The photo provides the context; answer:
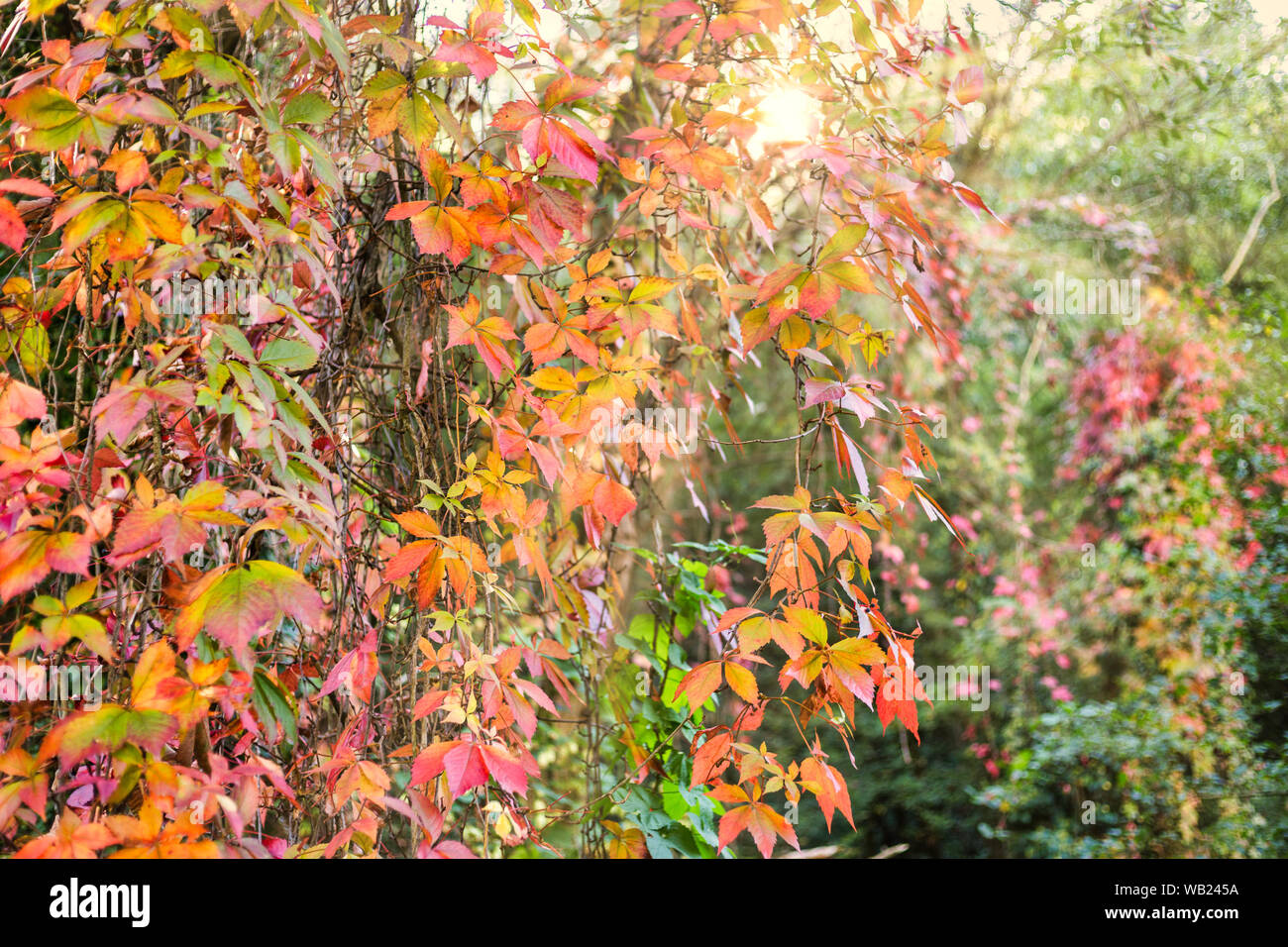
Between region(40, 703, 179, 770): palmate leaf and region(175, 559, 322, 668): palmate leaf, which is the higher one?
region(175, 559, 322, 668): palmate leaf

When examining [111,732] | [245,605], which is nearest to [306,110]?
[245,605]

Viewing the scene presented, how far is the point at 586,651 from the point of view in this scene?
1.62m

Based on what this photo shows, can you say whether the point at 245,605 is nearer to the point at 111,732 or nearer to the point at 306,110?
the point at 111,732

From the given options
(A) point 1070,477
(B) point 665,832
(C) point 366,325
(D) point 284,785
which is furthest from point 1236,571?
(D) point 284,785

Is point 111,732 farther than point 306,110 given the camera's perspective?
No

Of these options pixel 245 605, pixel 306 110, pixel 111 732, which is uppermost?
pixel 306 110

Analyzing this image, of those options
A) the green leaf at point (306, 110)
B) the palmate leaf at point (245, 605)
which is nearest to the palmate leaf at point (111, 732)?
the palmate leaf at point (245, 605)

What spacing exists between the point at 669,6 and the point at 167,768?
3.37 ft

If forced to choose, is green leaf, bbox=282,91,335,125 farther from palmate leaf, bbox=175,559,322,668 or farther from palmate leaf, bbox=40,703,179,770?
palmate leaf, bbox=40,703,179,770

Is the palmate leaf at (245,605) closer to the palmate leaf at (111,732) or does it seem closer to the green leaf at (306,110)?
the palmate leaf at (111,732)

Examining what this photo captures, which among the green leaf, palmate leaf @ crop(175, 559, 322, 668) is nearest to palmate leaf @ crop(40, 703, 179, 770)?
palmate leaf @ crop(175, 559, 322, 668)

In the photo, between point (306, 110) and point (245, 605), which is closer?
point (245, 605)

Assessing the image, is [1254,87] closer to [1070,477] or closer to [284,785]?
[1070,477]

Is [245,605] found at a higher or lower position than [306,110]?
lower
